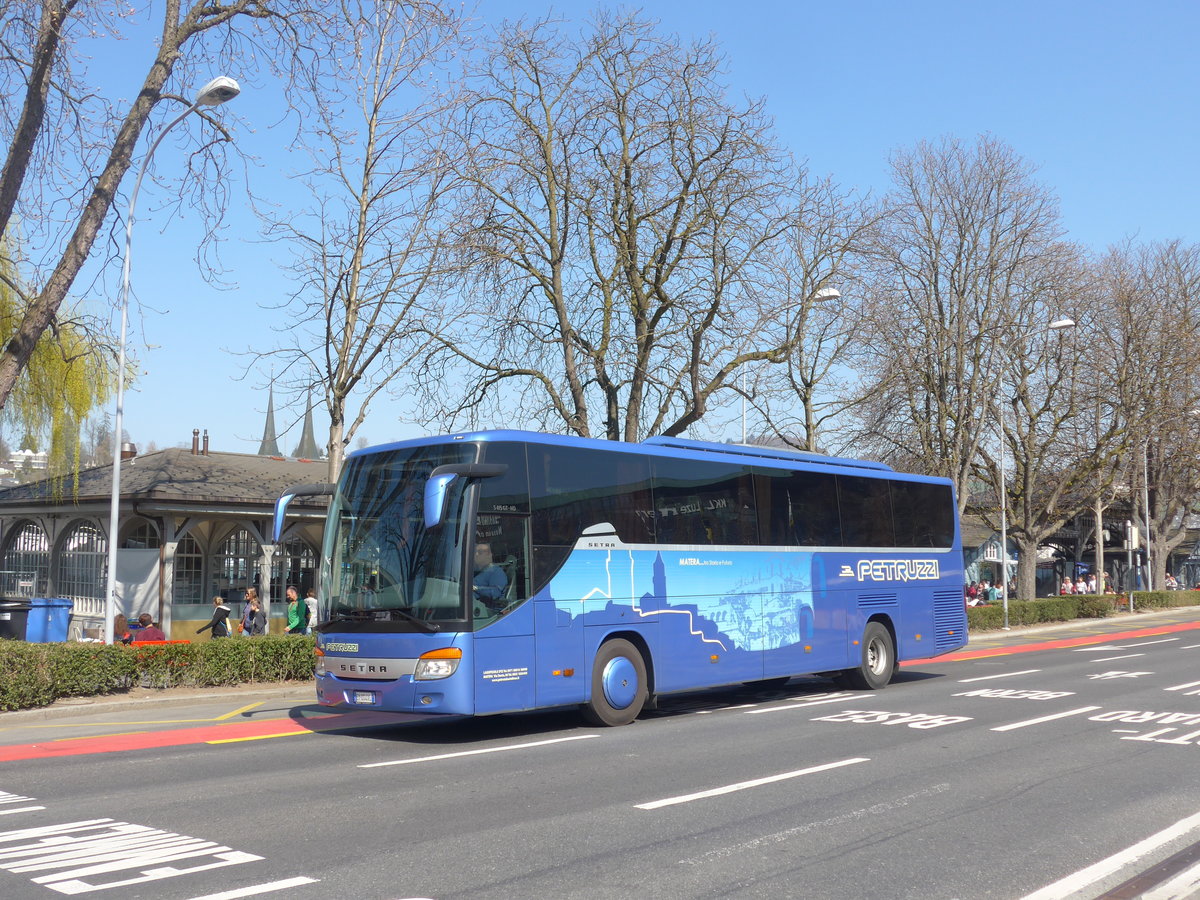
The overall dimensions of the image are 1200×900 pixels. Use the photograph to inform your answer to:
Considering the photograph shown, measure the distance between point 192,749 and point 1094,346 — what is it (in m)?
37.6

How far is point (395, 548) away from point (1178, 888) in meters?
8.10

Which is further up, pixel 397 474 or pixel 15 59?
pixel 15 59

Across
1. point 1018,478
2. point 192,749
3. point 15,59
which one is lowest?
point 192,749

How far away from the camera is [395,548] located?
11859 millimetres

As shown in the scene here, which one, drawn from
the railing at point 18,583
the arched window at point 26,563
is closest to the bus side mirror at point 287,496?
the arched window at point 26,563

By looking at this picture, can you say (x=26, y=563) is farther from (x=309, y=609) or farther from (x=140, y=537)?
(x=309, y=609)

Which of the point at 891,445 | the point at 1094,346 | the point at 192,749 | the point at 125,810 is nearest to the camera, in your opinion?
the point at 125,810

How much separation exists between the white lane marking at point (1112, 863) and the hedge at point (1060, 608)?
2264 cm

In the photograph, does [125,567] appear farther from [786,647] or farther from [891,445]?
[891,445]

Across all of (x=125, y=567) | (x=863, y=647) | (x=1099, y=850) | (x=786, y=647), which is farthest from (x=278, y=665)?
(x=1099, y=850)

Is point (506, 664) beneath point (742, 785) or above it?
above

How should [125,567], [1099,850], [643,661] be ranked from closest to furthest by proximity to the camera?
1. [1099,850]
2. [643,661]
3. [125,567]

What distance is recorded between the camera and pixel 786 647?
15.8m

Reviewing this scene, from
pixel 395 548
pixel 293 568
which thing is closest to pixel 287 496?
pixel 395 548
